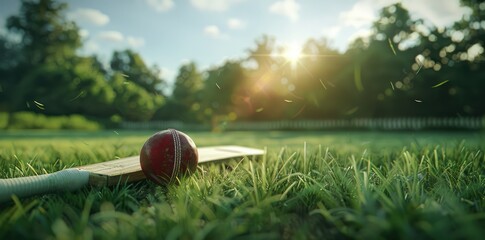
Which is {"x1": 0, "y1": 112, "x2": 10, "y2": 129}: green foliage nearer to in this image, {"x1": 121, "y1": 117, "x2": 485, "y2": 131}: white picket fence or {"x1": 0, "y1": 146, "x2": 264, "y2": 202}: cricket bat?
{"x1": 121, "y1": 117, "x2": 485, "y2": 131}: white picket fence

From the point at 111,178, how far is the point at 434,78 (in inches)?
866

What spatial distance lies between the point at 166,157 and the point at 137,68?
56.9 m

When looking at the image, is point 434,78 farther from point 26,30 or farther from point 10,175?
point 26,30

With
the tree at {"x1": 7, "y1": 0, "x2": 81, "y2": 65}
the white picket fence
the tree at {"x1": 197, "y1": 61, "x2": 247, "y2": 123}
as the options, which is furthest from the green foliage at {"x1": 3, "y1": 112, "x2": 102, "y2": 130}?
the tree at {"x1": 7, "y1": 0, "x2": 81, "y2": 65}

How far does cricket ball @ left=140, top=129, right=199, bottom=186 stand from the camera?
96.0 inches

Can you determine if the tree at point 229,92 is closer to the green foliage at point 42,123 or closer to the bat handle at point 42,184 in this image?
the green foliage at point 42,123

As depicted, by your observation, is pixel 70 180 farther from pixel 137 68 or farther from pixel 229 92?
pixel 137 68

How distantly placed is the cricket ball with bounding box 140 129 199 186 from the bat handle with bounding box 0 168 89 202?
42cm

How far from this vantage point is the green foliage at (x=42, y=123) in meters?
23.6

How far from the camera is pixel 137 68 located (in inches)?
2216

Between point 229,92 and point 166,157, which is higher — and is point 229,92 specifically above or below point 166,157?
above

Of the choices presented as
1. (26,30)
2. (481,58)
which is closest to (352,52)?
(481,58)

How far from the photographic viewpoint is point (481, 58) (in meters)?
20.0

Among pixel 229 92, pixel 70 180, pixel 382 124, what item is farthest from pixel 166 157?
pixel 229 92
